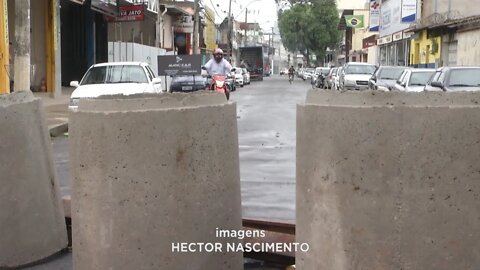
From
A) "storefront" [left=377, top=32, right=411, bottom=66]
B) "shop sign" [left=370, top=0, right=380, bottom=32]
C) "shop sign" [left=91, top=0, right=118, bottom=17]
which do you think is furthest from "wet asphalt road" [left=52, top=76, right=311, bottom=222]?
"shop sign" [left=370, top=0, right=380, bottom=32]

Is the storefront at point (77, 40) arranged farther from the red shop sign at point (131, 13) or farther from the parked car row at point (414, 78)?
the parked car row at point (414, 78)

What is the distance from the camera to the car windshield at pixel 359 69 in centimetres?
3022

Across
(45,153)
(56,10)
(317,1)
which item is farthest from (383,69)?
(317,1)

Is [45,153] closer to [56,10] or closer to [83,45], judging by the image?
[56,10]

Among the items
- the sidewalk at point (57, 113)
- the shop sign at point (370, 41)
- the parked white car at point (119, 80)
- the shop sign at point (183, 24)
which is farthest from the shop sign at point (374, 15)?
the parked white car at point (119, 80)

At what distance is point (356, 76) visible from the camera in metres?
29.5

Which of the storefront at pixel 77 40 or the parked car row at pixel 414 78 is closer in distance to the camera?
the parked car row at pixel 414 78

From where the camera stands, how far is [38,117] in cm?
476

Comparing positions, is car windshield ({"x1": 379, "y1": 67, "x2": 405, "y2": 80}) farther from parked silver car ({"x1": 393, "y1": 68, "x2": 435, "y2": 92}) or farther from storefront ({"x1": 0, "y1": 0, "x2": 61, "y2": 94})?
storefront ({"x1": 0, "y1": 0, "x2": 61, "y2": 94})

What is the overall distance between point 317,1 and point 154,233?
237 ft

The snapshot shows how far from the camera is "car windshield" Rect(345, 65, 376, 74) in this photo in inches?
1190

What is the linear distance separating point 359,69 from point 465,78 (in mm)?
16204

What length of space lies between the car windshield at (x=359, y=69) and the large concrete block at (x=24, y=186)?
87.2 ft

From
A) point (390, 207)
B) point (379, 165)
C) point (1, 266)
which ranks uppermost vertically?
point (379, 165)
